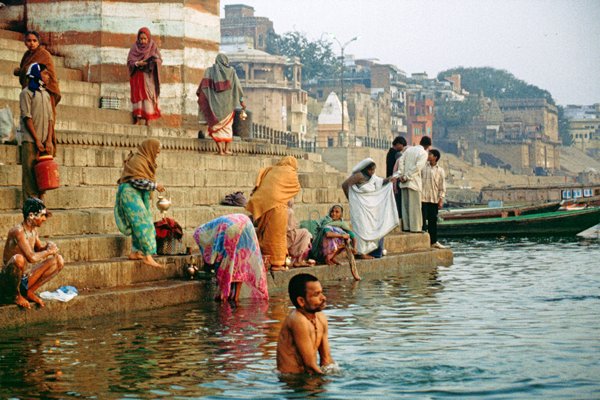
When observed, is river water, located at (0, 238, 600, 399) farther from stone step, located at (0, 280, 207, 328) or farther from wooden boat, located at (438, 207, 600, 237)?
wooden boat, located at (438, 207, 600, 237)

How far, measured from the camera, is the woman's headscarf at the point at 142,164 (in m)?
11.1

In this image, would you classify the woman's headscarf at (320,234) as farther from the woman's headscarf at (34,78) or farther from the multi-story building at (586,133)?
the multi-story building at (586,133)

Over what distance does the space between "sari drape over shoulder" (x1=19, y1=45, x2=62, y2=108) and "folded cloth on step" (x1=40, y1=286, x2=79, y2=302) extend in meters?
2.48

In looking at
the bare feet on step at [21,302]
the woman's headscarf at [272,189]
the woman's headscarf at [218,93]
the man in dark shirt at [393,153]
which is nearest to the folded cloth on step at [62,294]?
the bare feet on step at [21,302]

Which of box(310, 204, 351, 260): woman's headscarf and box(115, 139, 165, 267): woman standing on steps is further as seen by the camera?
box(310, 204, 351, 260): woman's headscarf

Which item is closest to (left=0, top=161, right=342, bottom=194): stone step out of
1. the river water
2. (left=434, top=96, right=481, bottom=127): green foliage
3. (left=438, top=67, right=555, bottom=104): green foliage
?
the river water

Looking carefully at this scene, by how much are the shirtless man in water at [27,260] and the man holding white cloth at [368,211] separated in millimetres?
5835

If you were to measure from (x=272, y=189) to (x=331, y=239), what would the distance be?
153 centimetres

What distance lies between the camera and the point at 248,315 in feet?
34.0

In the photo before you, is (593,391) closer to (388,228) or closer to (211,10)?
(388,228)

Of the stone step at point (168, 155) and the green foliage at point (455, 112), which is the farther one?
the green foliage at point (455, 112)

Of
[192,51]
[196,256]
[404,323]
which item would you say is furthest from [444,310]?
[192,51]

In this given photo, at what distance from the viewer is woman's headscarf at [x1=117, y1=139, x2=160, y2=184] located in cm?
1113

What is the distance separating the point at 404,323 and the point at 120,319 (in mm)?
2423
